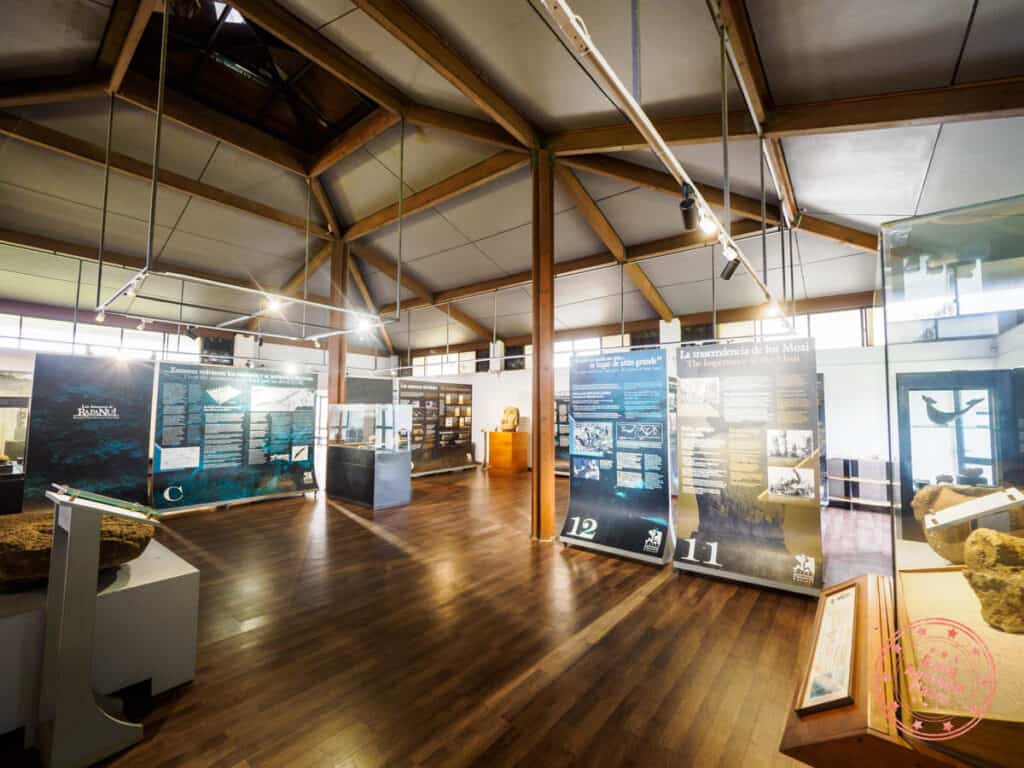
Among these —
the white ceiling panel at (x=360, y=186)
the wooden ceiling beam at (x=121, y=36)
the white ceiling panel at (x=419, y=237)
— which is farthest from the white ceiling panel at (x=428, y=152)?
the wooden ceiling beam at (x=121, y=36)

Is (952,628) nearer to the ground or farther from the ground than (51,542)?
farther from the ground

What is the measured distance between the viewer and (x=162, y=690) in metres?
2.31

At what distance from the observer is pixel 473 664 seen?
8.52ft

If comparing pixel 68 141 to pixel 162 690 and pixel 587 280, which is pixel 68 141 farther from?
pixel 587 280

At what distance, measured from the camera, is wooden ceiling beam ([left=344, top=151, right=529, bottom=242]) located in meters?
5.84

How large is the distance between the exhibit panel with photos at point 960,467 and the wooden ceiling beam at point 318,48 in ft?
17.2

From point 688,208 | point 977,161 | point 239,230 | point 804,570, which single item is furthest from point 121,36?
point 977,161

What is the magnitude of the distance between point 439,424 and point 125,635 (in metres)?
8.84

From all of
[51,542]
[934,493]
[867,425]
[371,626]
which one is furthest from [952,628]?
[867,425]

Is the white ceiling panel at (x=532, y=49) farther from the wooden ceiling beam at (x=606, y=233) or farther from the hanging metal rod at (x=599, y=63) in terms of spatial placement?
the hanging metal rod at (x=599, y=63)

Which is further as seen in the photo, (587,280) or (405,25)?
(587,280)

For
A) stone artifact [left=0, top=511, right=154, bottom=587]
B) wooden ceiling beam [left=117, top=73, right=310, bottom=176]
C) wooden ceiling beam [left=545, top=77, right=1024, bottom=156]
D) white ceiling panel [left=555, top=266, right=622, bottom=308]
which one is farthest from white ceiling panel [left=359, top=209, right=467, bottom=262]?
stone artifact [left=0, top=511, right=154, bottom=587]

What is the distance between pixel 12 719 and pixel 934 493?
11.8 feet

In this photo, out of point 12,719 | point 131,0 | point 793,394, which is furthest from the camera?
Answer: point 131,0
